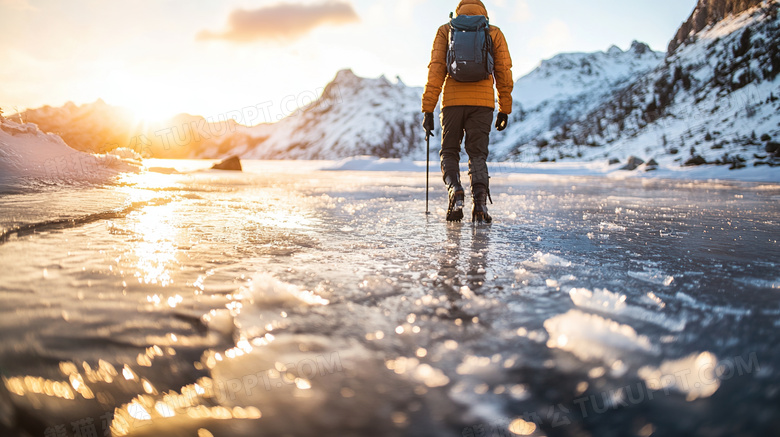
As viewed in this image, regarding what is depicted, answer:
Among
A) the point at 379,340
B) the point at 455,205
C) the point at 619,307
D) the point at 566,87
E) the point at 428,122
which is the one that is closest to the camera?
the point at 379,340

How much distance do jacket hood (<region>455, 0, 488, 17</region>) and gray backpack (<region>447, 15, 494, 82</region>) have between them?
24 centimetres

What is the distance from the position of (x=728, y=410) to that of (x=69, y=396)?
1471 millimetres

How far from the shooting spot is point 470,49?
13.1 feet

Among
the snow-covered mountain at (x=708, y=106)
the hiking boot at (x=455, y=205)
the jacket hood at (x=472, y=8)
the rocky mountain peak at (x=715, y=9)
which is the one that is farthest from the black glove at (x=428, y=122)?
the rocky mountain peak at (x=715, y=9)

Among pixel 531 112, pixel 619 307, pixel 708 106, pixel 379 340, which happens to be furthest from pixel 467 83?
pixel 531 112

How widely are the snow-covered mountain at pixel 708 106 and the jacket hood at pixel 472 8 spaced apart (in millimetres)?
19424

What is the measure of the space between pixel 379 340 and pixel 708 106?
4927 centimetres

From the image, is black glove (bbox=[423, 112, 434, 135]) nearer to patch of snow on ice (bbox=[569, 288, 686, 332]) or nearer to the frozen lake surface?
the frozen lake surface

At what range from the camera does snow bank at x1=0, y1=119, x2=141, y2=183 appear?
5316 millimetres

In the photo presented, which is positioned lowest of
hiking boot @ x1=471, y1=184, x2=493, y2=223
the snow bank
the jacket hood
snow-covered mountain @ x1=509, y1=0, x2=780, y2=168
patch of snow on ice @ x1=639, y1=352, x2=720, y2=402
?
patch of snow on ice @ x1=639, y1=352, x2=720, y2=402

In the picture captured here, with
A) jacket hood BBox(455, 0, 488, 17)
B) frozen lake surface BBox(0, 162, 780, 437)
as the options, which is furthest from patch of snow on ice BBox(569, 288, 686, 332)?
jacket hood BBox(455, 0, 488, 17)

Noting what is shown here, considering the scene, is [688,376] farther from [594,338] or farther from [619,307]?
[619,307]

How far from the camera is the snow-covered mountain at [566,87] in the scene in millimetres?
119719

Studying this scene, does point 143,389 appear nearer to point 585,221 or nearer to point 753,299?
point 753,299
